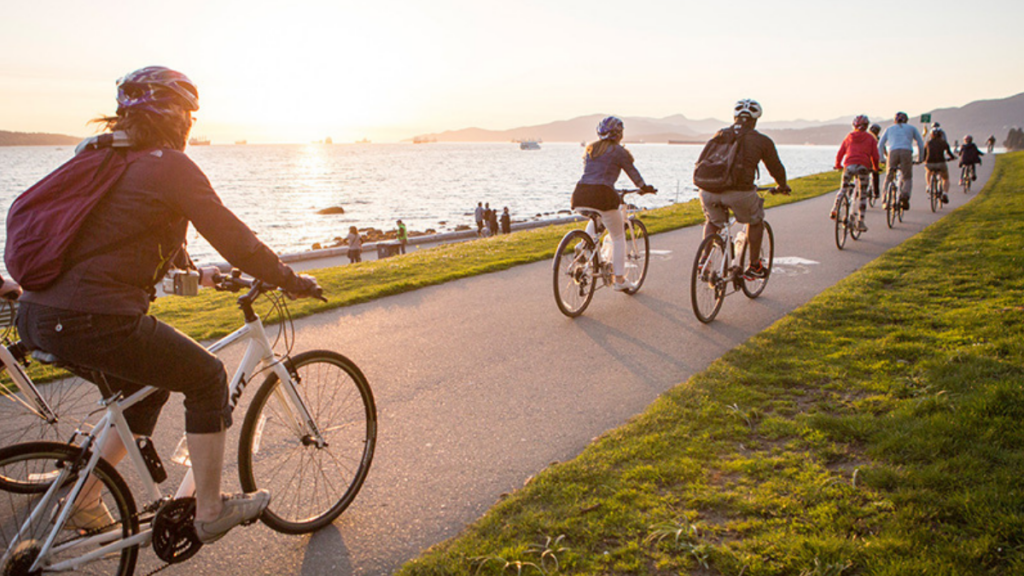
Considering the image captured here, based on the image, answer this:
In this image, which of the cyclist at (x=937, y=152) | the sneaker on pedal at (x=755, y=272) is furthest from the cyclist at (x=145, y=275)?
the cyclist at (x=937, y=152)

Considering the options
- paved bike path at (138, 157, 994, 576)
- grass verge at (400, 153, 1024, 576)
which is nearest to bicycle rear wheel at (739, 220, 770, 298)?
paved bike path at (138, 157, 994, 576)

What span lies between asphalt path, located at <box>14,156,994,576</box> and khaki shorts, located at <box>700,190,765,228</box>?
110cm

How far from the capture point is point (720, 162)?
22.9ft

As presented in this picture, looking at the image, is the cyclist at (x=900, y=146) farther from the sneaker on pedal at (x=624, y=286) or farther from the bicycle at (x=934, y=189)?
the sneaker on pedal at (x=624, y=286)

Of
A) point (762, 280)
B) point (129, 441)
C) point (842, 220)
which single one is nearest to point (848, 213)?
point (842, 220)

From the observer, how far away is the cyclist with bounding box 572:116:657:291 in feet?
23.9

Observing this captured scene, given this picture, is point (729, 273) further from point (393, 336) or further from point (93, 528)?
point (93, 528)

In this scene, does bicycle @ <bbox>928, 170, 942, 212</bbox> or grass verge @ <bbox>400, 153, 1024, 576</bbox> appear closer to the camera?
grass verge @ <bbox>400, 153, 1024, 576</bbox>

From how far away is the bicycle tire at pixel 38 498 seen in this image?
7.75 feet

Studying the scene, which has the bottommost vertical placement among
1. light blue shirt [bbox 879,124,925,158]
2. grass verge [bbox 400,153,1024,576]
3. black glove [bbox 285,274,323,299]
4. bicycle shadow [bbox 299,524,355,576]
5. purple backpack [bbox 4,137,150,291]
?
bicycle shadow [bbox 299,524,355,576]

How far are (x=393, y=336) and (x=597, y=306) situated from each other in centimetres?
259

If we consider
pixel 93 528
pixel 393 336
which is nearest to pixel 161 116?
pixel 93 528

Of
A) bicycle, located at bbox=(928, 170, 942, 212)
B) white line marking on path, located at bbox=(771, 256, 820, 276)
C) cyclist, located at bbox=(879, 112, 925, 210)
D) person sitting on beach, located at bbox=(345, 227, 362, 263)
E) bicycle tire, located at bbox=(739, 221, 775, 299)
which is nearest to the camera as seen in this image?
bicycle tire, located at bbox=(739, 221, 775, 299)

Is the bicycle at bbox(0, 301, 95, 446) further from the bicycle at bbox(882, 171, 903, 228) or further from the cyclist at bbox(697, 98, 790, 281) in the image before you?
the bicycle at bbox(882, 171, 903, 228)
